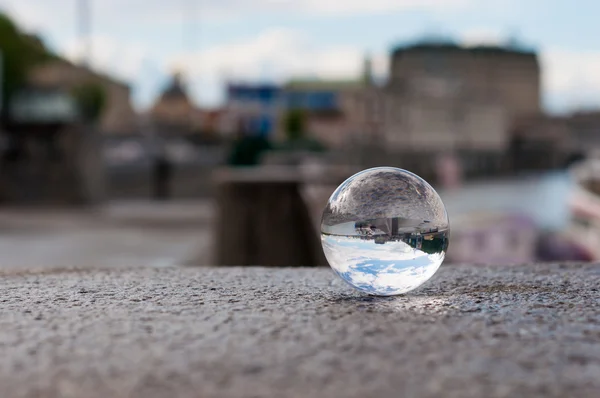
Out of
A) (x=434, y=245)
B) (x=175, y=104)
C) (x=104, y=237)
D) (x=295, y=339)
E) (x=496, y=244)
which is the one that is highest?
(x=175, y=104)

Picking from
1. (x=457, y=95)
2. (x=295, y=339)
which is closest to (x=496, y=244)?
(x=295, y=339)

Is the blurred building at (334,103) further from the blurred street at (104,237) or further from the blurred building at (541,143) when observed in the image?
the blurred street at (104,237)

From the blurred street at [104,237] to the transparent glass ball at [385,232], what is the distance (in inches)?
212

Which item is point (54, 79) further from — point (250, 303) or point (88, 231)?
point (250, 303)

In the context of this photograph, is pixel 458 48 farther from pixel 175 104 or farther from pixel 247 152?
pixel 247 152

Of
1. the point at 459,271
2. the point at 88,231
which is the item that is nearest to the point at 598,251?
the point at 88,231

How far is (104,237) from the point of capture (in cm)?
1315

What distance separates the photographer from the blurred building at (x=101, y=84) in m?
62.2

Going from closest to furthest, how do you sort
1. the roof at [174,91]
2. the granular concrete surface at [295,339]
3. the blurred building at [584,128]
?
the granular concrete surface at [295,339] → the blurred building at [584,128] → the roof at [174,91]

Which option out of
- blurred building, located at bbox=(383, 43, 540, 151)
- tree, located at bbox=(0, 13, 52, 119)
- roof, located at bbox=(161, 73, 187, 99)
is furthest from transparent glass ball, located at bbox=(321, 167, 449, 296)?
roof, located at bbox=(161, 73, 187, 99)

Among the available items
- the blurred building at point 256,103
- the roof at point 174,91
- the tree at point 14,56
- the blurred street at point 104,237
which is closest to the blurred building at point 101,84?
the tree at point 14,56

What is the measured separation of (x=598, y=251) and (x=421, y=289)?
17.1 meters

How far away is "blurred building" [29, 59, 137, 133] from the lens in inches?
2450

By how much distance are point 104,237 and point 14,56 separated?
39.2 m
